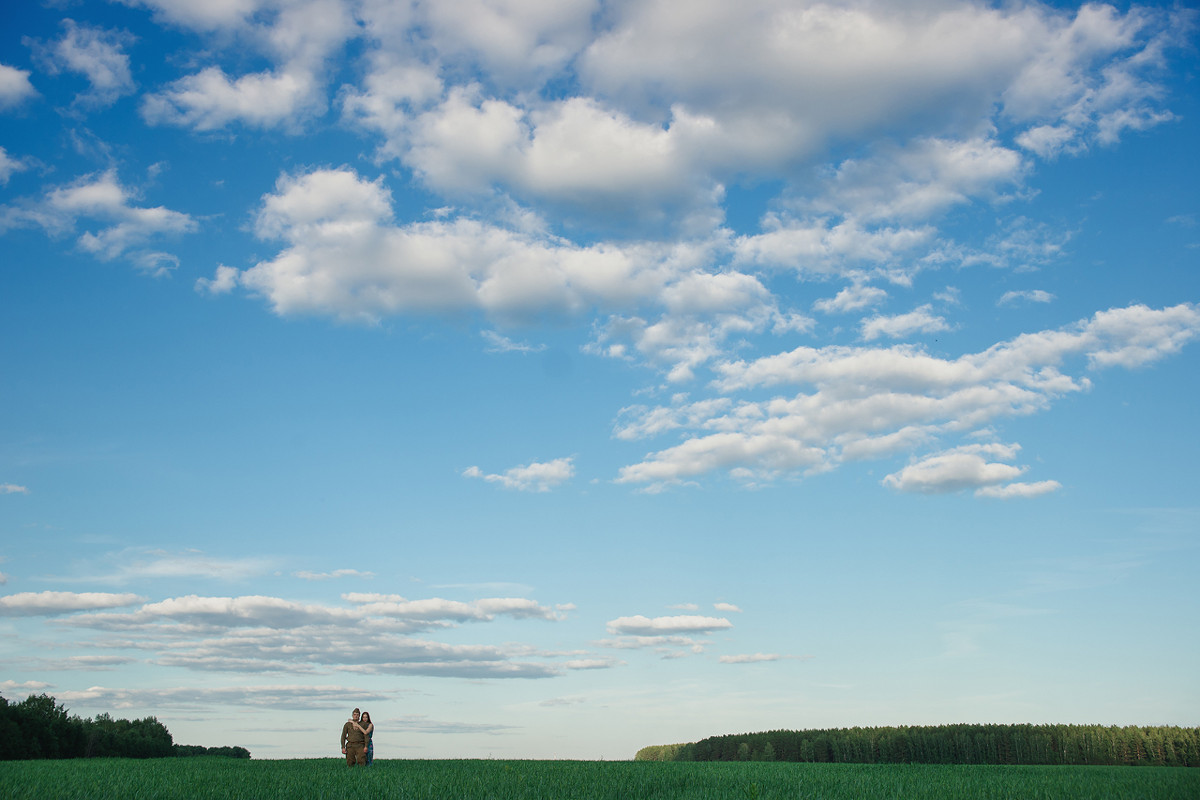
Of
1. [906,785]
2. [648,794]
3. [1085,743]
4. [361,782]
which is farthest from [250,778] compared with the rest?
[1085,743]

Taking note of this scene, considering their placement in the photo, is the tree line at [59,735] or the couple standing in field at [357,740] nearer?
the couple standing in field at [357,740]

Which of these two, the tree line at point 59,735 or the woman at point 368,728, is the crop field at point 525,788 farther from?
the tree line at point 59,735

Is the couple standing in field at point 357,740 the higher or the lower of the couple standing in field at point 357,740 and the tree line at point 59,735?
the higher

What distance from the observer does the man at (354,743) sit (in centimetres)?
2525

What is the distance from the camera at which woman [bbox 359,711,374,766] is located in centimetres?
2567

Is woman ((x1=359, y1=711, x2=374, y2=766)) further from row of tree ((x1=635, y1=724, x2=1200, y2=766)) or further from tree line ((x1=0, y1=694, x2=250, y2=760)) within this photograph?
row of tree ((x1=635, y1=724, x2=1200, y2=766))

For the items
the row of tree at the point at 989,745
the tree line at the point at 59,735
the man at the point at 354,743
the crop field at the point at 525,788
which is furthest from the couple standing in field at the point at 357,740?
the row of tree at the point at 989,745

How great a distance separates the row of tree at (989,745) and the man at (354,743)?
189ft

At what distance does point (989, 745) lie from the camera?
91.6 metres

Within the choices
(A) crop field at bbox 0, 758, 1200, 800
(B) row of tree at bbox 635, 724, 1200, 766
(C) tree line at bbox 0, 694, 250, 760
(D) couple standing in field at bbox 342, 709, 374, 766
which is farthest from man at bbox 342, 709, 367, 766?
(B) row of tree at bbox 635, 724, 1200, 766

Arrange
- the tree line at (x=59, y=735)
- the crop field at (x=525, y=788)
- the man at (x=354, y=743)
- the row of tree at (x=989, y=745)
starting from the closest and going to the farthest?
the crop field at (x=525, y=788) → the man at (x=354, y=743) → the tree line at (x=59, y=735) → the row of tree at (x=989, y=745)

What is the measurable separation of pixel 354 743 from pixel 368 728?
2.02ft

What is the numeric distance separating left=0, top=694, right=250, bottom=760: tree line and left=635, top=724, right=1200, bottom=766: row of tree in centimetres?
5875

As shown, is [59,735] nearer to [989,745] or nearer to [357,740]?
[357,740]
